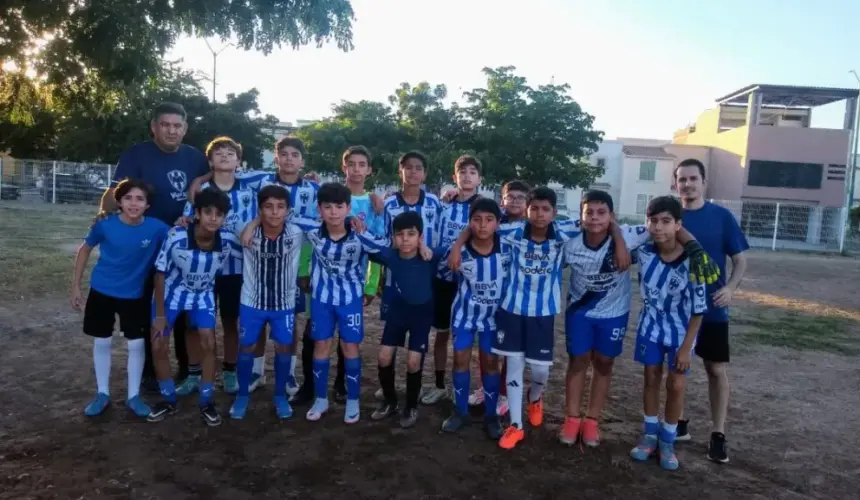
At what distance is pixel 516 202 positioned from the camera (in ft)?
14.6

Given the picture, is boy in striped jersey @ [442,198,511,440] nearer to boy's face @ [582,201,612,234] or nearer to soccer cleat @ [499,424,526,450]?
soccer cleat @ [499,424,526,450]

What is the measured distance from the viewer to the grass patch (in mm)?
7414

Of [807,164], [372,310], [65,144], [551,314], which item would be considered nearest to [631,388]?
[551,314]

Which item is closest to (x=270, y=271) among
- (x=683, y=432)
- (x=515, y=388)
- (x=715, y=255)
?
(x=515, y=388)

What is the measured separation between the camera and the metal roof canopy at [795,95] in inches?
1236

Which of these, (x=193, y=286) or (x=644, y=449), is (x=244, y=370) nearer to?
(x=193, y=286)

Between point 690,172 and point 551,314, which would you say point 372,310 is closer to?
point 551,314

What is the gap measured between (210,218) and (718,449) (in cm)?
345

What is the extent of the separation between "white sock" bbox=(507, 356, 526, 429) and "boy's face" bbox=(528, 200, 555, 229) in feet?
2.82

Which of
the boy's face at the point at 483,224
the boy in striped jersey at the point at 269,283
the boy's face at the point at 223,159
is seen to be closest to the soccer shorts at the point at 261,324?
the boy in striped jersey at the point at 269,283

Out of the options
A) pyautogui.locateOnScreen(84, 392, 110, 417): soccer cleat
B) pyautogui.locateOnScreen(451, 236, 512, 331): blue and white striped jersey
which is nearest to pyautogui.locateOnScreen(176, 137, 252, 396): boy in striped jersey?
pyautogui.locateOnScreen(84, 392, 110, 417): soccer cleat

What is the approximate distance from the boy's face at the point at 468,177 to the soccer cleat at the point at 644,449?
203cm

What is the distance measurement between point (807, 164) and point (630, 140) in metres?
21.2

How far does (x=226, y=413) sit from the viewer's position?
4270 millimetres
